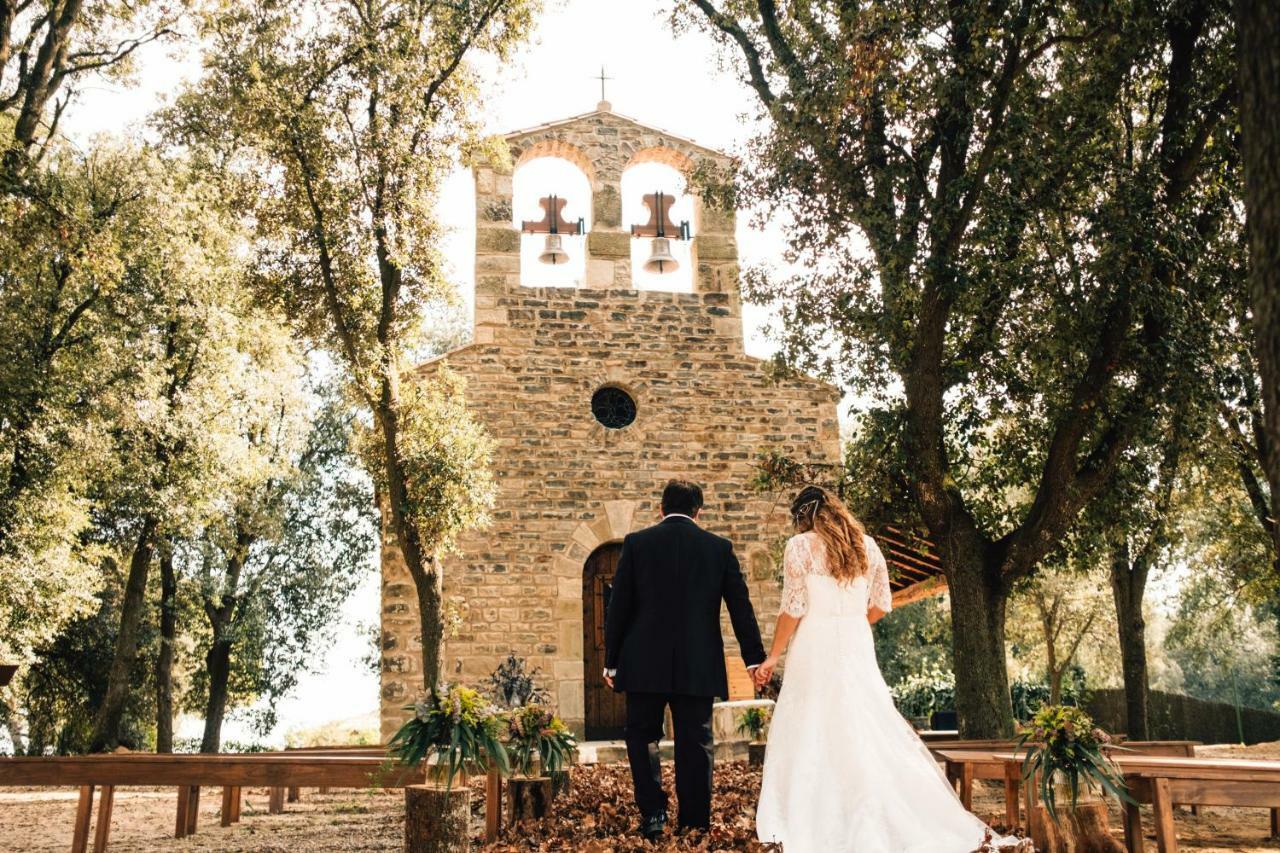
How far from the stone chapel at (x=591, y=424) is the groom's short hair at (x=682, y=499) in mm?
6914

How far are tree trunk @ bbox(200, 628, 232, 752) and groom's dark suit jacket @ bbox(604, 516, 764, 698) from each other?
51.5 feet

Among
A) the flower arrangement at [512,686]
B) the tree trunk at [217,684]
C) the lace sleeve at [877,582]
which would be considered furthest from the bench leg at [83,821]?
the tree trunk at [217,684]

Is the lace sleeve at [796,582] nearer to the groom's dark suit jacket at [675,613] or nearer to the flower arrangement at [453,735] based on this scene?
the groom's dark suit jacket at [675,613]

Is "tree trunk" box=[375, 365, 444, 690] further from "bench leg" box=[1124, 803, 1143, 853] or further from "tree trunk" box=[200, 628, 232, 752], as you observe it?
"tree trunk" box=[200, 628, 232, 752]

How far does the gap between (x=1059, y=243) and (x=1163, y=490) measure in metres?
3.73

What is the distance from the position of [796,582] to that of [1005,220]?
3.98 meters

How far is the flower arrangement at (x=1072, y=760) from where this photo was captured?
178 inches

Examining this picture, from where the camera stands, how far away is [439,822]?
4.43 metres

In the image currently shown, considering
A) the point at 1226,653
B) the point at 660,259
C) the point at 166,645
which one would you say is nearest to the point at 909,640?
the point at 1226,653

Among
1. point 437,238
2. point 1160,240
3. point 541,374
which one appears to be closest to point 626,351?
point 541,374

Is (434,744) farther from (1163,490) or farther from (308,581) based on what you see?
(308,581)

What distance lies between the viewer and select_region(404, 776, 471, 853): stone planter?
443 cm

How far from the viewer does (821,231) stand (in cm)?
889

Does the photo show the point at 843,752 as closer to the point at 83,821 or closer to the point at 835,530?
the point at 835,530
